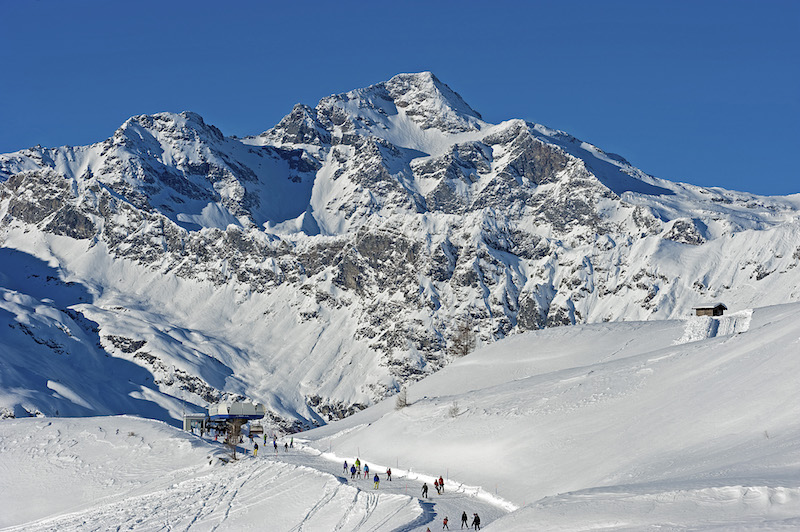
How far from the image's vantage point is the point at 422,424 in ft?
264

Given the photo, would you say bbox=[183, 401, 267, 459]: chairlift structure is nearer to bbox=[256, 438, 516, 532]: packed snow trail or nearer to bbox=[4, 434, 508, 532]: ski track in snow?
bbox=[4, 434, 508, 532]: ski track in snow

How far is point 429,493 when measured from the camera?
63.1 m

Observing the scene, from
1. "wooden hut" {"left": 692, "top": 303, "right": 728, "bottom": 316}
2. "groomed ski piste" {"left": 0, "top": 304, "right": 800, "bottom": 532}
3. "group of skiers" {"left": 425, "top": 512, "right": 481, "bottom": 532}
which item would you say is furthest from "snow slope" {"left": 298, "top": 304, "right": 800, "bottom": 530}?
"wooden hut" {"left": 692, "top": 303, "right": 728, "bottom": 316}

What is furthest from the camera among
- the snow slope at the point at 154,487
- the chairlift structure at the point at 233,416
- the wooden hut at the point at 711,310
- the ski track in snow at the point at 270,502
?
the wooden hut at the point at 711,310

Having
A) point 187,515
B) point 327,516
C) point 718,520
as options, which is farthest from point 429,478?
point 718,520

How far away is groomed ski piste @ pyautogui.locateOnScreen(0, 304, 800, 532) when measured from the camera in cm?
4091

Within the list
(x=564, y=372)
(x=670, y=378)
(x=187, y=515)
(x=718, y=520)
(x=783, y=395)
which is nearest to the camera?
(x=718, y=520)

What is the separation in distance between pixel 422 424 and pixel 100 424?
40105mm

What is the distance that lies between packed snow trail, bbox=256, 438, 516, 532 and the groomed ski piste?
0.59ft

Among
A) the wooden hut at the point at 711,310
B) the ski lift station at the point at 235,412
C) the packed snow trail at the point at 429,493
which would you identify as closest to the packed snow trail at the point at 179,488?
the packed snow trail at the point at 429,493

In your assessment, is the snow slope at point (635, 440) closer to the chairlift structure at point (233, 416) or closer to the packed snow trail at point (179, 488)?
the packed snow trail at point (179, 488)

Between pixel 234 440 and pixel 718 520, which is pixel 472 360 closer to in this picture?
pixel 234 440

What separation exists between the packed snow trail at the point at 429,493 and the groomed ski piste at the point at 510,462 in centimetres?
18

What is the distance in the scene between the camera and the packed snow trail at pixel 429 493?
5497 cm
